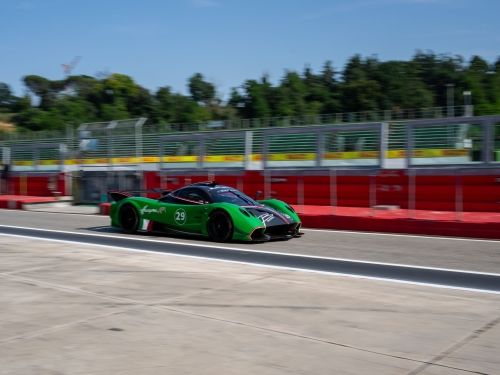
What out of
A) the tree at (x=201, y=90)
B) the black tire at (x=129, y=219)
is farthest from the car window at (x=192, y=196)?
the tree at (x=201, y=90)

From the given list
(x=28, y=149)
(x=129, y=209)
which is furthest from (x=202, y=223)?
(x=28, y=149)

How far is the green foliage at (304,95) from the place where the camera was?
79.9 meters

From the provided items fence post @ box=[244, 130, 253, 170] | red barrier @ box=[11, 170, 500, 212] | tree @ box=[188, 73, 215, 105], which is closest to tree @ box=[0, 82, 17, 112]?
tree @ box=[188, 73, 215, 105]

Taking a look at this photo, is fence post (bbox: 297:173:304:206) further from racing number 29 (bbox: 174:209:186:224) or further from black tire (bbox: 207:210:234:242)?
black tire (bbox: 207:210:234:242)

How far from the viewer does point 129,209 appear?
47.1ft

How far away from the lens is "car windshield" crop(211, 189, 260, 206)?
500 inches

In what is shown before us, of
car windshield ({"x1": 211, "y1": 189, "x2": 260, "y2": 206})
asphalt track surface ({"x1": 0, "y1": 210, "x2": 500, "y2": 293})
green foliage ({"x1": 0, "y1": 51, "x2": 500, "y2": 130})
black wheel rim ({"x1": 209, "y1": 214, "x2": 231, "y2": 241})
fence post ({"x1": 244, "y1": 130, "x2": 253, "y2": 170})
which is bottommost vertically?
asphalt track surface ({"x1": 0, "y1": 210, "x2": 500, "y2": 293})

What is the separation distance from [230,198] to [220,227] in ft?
2.22

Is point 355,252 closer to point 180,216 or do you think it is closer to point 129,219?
point 180,216

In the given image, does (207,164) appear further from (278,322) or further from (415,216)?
(278,322)

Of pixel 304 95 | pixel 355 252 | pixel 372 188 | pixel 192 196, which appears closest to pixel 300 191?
pixel 372 188

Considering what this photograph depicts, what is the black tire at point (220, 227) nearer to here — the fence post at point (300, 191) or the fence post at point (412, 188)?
the fence post at point (412, 188)

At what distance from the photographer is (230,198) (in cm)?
1278

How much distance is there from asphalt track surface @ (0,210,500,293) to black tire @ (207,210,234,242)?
236 mm
